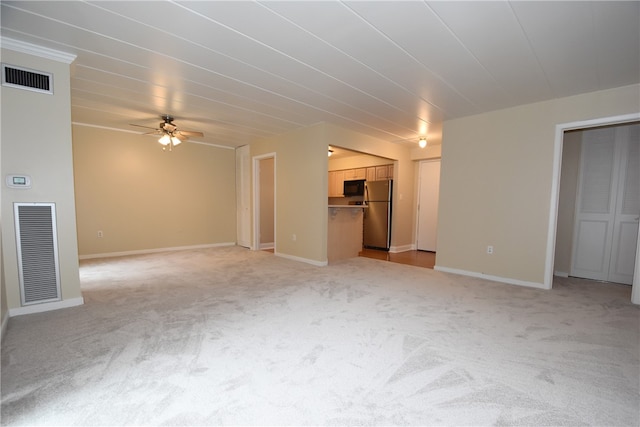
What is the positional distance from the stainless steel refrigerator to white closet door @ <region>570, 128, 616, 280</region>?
10.5 feet

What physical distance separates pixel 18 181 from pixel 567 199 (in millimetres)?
6708

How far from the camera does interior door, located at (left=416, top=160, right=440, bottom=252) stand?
6.35 m

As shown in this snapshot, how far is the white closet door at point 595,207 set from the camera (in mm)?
3854

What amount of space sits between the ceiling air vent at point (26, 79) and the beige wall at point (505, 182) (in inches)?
191

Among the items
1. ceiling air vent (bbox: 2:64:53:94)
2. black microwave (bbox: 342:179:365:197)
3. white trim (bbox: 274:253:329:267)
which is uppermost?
ceiling air vent (bbox: 2:64:53:94)

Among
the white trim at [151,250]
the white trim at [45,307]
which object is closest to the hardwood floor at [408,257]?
the white trim at [151,250]

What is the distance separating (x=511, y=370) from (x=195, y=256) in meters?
5.19

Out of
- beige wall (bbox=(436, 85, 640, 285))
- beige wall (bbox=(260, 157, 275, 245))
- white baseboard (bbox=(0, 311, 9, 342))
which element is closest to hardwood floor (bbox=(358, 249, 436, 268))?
beige wall (bbox=(436, 85, 640, 285))

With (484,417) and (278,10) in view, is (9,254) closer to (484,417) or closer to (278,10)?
(278,10)

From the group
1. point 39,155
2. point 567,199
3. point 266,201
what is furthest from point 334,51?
point 266,201

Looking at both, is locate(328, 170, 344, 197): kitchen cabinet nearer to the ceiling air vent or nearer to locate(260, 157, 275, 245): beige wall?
locate(260, 157, 275, 245): beige wall

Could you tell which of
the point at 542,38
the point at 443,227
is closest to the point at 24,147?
the point at 542,38

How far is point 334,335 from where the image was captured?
222cm

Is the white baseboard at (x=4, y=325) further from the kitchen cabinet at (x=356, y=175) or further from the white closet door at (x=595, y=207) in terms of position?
the white closet door at (x=595, y=207)
